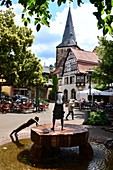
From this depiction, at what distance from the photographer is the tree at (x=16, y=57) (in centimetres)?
2470

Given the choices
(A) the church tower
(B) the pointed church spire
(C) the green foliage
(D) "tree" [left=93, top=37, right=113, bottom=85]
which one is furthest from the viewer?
(B) the pointed church spire

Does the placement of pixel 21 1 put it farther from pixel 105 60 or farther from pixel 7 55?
pixel 7 55

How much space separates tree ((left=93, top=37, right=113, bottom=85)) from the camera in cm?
2086

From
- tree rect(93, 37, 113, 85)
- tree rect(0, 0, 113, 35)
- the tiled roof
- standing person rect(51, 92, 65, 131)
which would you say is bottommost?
standing person rect(51, 92, 65, 131)

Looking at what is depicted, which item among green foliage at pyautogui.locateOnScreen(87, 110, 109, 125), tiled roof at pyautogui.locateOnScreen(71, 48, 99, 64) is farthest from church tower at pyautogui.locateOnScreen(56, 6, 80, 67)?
green foliage at pyautogui.locateOnScreen(87, 110, 109, 125)

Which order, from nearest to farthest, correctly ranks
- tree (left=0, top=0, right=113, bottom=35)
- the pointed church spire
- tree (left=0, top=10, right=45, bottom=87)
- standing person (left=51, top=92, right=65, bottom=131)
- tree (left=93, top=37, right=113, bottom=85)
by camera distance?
tree (left=0, top=0, right=113, bottom=35) < standing person (left=51, top=92, right=65, bottom=131) < tree (left=93, top=37, right=113, bottom=85) < tree (left=0, top=10, right=45, bottom=87) < the pointed church spire

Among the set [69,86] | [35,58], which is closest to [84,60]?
[69,86]

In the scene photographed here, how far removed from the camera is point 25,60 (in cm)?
2627

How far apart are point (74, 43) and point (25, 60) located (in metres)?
52.1

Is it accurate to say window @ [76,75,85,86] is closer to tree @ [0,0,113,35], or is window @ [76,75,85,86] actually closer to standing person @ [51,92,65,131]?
standing person @ [51,92,65,131]

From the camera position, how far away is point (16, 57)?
83.2 ft

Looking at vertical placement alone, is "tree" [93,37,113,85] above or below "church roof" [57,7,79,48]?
below

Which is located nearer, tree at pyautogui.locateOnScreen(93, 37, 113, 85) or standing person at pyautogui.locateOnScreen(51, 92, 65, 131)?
standing person at pyautogui.locateOnScreen(51, 92, 65, 131)

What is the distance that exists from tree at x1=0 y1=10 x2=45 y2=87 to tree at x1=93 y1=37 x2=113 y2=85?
6196 mm
